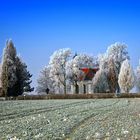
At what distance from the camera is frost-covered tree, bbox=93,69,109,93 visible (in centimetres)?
12738

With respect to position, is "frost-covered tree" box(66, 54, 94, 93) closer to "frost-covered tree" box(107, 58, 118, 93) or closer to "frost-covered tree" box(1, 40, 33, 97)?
"frost-covered tree" box(107, 58, 118, 93)

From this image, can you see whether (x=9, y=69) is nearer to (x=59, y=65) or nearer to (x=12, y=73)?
(x=12, y=73)

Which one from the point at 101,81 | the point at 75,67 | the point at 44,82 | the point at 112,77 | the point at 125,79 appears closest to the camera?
the point at 125,79

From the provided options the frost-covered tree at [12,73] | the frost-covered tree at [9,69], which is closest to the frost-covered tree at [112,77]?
the frost-covered tree at [12,73]

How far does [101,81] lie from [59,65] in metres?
13.2

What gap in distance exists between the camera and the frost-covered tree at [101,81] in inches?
5015

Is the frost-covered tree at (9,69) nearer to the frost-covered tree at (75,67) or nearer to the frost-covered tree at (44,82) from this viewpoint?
the frost-covered tree at (75,67)

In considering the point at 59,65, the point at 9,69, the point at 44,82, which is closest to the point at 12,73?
the point at 9,69

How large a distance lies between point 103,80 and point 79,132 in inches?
4197

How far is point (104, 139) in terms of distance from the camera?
19438 mm

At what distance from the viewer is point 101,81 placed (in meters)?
130

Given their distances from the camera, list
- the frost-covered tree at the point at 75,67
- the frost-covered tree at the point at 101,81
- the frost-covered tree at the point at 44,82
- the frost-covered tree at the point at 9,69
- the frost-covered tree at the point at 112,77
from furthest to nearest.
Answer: the frost-covered tree at the point at 44,82, the frost-covered tree at the point at 75,67, the frost-covered tree at the point at 112,77, the frost-covered tree at the point at 101,81, the frost-covered tree at the point at 9,69

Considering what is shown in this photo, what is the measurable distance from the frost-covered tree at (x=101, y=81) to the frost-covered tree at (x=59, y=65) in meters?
9.28

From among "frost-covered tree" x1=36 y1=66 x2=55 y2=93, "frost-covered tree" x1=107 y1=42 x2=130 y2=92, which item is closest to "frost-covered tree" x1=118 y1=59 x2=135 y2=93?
"frost-covered tree" x1=107 y1=42 x2=130 y2=92
